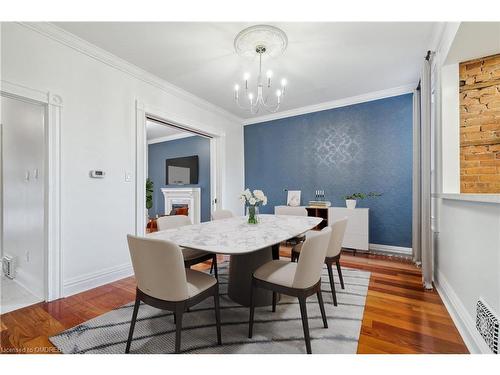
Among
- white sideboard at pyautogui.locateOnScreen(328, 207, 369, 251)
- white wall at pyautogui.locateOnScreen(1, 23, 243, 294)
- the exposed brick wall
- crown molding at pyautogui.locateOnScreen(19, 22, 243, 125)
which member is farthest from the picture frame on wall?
white wall at pyautogui.locateOnScreen(1, 23, 243, 294)

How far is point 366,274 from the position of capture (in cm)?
273

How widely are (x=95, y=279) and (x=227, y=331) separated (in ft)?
5.38

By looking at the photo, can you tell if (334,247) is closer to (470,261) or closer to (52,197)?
(470,261)

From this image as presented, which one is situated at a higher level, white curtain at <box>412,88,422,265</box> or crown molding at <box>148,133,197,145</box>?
crown molding at <box>148,133,197,145</box>

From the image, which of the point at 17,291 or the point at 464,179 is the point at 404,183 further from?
the point at 17,291

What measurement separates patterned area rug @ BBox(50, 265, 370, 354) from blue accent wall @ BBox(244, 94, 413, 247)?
201 centimetres

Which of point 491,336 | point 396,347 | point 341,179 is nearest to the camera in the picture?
point 491,336

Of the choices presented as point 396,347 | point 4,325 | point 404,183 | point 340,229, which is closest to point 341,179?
point 404,183

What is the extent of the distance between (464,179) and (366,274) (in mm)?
1415

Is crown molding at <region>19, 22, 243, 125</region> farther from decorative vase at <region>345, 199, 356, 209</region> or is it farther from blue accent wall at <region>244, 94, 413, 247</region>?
decorative vase at <region>345, 199, 356, 209</region>

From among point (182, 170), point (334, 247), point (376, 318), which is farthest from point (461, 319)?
point (182, 170)

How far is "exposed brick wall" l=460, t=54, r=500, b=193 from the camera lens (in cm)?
219

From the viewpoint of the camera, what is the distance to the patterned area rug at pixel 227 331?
146 centimetres

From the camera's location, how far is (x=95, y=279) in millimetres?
2389
